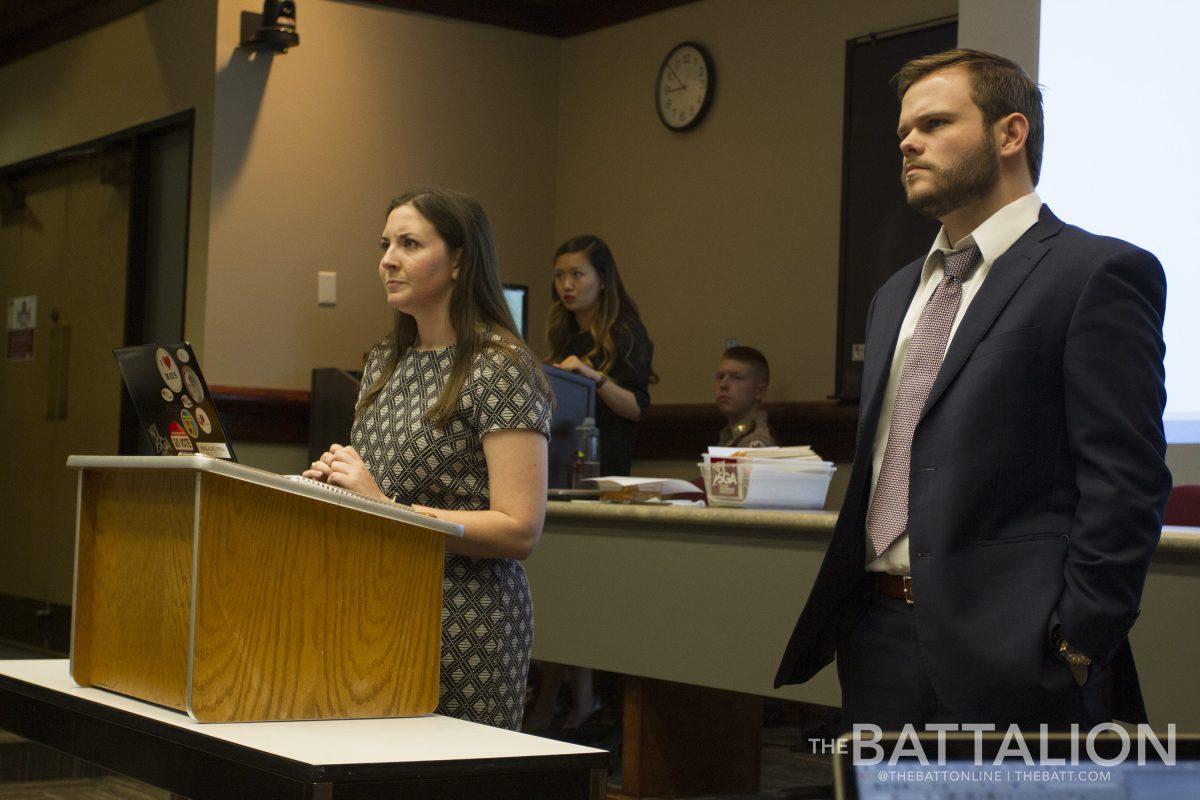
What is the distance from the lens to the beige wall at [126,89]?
5816 mm

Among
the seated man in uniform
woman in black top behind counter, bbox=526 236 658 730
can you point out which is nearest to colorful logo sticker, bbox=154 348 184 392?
woman in black top behind counter, bbox=526 236 658 730

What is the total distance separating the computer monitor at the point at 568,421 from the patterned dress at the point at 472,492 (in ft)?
6.55

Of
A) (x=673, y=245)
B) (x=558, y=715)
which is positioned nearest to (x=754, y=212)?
(x=673, y=245)

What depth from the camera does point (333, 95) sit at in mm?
6094

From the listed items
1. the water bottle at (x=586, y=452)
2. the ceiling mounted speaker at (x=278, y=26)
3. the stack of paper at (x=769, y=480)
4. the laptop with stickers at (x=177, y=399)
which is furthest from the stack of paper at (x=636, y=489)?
the ceiling mounted speaker at (x=278, y=26)

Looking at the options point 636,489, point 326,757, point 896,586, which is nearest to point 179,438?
point 326,757

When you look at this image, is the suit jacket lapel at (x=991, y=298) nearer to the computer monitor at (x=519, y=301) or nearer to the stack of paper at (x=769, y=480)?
the stack of paper at (x=769, y=480)

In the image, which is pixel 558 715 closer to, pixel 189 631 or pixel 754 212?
pixel 754 212

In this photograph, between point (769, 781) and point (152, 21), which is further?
point (152, 21)

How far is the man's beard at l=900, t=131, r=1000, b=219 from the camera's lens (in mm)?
1812

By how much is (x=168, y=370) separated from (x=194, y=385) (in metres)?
0.04

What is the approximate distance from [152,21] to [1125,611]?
Result: 551cm

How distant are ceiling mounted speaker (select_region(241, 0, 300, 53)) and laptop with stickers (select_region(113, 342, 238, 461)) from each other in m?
4.00

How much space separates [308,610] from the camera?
1637 millimetres
